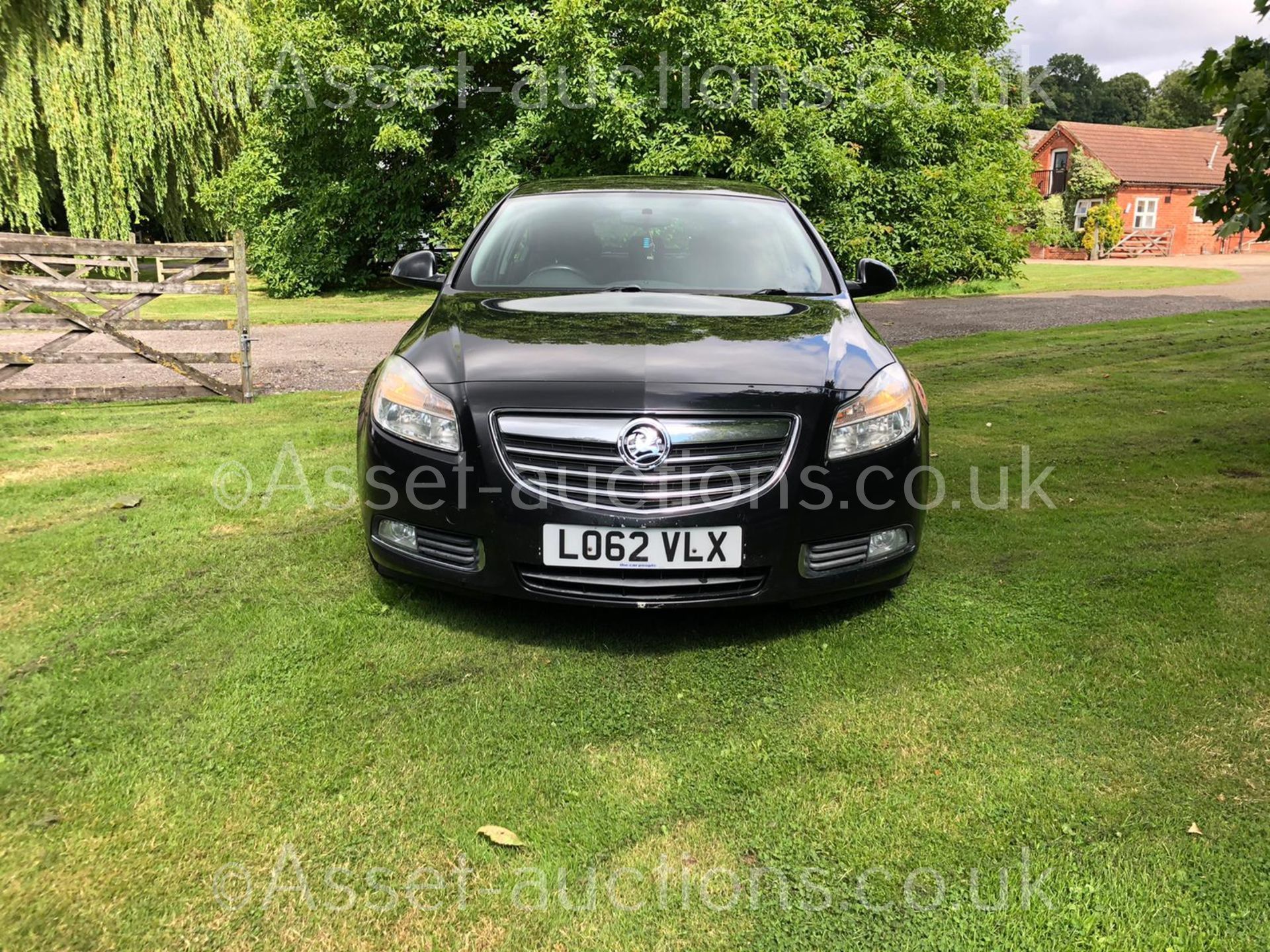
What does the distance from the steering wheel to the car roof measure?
2.30ft

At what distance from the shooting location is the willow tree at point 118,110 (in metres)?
18.3

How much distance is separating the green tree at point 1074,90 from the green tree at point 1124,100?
0.51 metres

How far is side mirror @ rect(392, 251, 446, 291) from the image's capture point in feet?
14.5

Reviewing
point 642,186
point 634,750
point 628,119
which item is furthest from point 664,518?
point 628,119

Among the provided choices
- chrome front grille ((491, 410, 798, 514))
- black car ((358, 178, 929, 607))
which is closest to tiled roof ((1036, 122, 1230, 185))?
black car ((358, 178, 929, 607))

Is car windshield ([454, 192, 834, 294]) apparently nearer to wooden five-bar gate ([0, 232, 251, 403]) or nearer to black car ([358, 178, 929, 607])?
black car ([358, 178, 929, 607])

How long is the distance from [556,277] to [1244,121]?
10.8 ft

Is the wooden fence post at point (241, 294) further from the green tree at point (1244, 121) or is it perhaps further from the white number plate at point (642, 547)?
the green tree at point (1244, 121)

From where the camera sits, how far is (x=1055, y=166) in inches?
2153

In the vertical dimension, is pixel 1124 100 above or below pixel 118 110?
above

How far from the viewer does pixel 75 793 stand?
2285mm

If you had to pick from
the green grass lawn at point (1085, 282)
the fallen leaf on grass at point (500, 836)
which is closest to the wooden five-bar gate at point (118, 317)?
the fallen leaf on grass at point (500, 836)

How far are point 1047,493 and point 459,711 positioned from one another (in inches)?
136

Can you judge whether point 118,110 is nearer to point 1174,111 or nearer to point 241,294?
point 241,294
